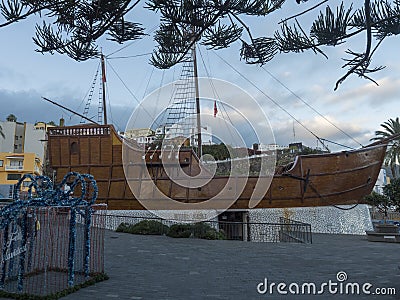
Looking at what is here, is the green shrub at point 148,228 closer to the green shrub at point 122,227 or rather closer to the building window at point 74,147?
the green shrub at point 122,227

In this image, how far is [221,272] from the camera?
237 inches

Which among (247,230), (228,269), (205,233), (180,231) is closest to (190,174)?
(180,231)

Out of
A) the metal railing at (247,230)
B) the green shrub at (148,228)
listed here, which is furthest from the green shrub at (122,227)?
the metal railing at (247,230)

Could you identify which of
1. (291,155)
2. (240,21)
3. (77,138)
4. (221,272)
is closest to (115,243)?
(221,272)

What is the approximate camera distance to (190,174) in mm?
14062

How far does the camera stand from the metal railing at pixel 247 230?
11.9m

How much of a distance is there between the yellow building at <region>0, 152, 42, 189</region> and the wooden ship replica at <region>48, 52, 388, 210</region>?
71.1 ft

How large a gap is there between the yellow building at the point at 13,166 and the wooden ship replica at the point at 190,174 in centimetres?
2166

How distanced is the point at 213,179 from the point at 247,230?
2.51 meters

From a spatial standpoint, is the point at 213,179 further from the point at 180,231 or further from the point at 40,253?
the point at 40,253

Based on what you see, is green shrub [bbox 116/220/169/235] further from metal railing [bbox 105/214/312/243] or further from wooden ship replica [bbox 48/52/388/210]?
wooden ship replica [bbox 48/52/388/210]

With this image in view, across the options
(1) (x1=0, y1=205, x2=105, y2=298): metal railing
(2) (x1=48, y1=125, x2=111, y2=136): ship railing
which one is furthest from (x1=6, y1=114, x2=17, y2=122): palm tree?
(1) (x1=0, y1=205, x2=105, y2=298): metal railing

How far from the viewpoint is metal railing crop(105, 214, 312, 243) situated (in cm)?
1189

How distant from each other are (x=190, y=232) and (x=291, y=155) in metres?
13.3
